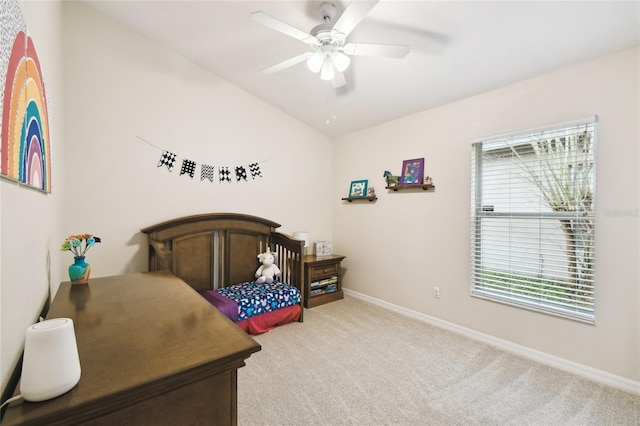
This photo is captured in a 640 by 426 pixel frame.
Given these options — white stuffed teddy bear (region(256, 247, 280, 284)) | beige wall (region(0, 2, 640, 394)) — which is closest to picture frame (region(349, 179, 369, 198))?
beige wall (region(0, 2, 640, 394))

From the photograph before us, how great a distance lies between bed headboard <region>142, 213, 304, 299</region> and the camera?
2.79m

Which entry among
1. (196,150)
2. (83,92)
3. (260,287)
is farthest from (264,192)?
(83,92)

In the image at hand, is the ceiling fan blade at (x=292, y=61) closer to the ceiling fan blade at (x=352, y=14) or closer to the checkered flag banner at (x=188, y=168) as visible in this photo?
the ceiling fan blade at (x=352, y=14)

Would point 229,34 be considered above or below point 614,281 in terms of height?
above

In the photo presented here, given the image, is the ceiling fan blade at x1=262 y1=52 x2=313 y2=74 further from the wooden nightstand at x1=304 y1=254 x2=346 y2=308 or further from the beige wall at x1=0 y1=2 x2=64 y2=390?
the wooden nightstand at x1=304 y1=254 x2=346 y2=308

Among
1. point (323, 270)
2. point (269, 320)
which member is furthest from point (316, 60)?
point (323, 270)

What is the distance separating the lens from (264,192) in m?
3.58

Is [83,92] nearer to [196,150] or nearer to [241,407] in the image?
[196,150]

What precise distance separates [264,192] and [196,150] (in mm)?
914

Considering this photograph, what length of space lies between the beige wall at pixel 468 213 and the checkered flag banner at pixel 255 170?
1.23 meters

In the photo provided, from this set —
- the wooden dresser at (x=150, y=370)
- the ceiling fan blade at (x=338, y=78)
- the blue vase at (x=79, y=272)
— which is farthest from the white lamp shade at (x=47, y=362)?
the ceiling fan blade at (x=338, y=78)

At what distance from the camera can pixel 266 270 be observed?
125 inches

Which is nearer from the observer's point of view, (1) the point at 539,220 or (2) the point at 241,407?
(2) the point at 241,407

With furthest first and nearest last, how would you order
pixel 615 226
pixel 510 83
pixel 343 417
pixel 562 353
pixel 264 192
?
pixel 264 192 → pixel 510 83 → pixel 562 353 → pixel 615 226 → pixel 343 417
